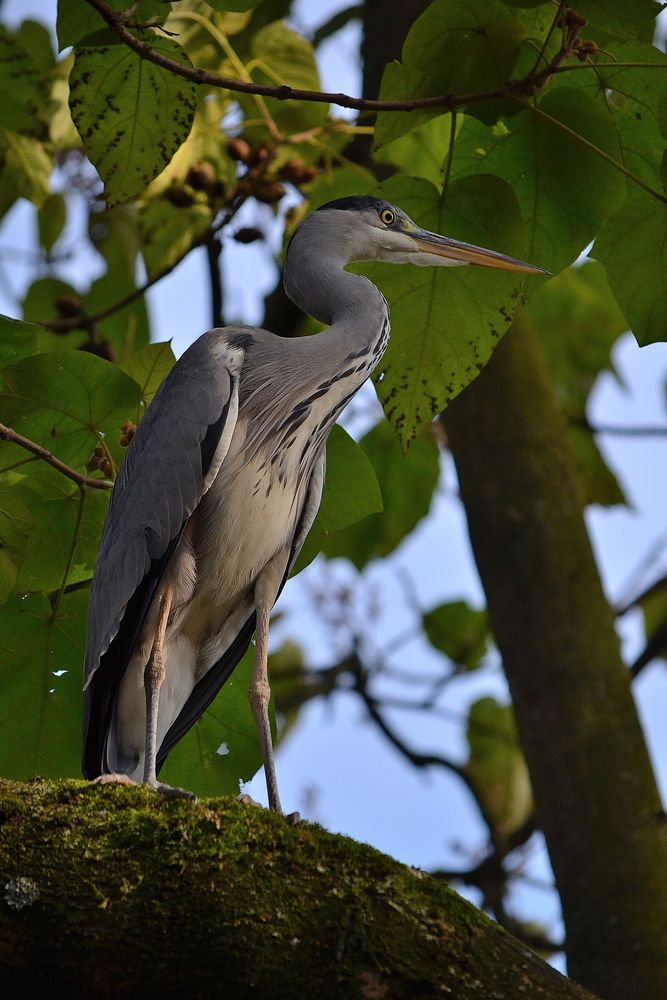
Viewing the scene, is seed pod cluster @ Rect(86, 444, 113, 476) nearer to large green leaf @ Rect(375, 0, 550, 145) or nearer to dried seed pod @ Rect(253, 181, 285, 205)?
large green leaf @ Rect(375, 0, 550, 145)

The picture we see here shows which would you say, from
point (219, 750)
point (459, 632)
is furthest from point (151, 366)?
point (459, 632)

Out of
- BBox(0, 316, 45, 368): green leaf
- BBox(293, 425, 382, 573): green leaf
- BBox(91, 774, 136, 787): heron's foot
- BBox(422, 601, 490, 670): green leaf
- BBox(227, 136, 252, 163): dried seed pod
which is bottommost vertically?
BBox(91, 774, 136, 787): heron's foot

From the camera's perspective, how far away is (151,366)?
289 cm

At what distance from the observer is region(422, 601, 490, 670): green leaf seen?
5641 mm

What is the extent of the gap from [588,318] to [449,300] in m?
2.91

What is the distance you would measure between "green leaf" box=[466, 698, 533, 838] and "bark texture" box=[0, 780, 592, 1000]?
12.5ft

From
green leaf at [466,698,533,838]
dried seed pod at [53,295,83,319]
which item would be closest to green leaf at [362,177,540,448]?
dried seed pod at [53,295,83,319]

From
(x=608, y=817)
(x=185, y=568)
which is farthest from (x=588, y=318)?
(x=185, y=568)

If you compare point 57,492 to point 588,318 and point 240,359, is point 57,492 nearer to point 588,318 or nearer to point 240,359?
point 240,359

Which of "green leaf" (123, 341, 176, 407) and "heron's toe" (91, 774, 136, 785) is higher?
"green leaf" (123, 341, 176, 407)

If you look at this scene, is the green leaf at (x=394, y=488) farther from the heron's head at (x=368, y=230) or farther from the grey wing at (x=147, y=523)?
the grey wing at (x=147, y=523)

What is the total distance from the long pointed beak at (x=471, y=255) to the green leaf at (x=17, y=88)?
1.68m

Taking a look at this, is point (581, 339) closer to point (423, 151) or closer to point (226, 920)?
point (423, 151)

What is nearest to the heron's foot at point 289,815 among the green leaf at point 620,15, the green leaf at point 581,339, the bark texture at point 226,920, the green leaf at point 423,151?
the bark texture at point 226,920
